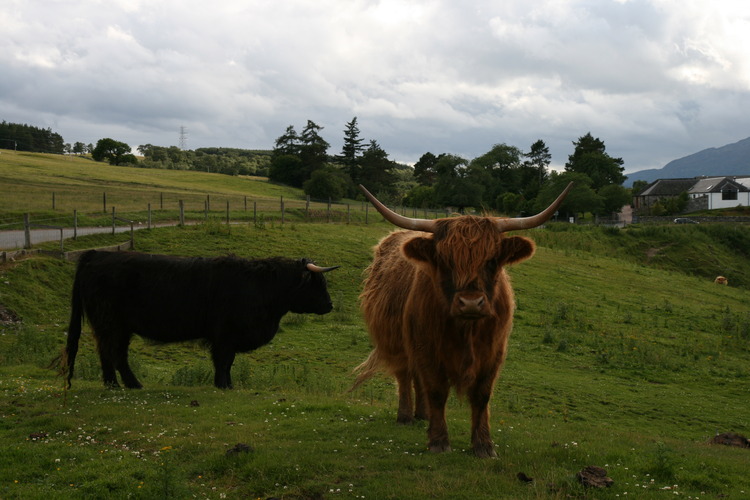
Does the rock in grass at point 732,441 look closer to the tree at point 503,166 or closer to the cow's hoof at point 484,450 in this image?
the cow's hoof at point 484,450

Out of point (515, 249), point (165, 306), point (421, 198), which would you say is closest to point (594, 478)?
point (515, 249)

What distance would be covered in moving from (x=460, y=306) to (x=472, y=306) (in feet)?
0.39

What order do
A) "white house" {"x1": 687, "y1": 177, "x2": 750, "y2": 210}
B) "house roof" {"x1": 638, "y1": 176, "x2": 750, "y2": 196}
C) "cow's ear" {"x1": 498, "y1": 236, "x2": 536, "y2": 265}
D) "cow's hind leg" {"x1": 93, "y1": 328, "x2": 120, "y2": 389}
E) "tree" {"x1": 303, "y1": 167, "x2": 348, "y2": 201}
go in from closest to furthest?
"cow's ear" {"x1": 498, "y1": 236, "x2": 536, "y2": 265}, "cow's hind leg" {"x1": 93, "y1": 328, "x2": 120, "y2": 389}, "tree" {"x1": 303, "y1": 167, "x2": 348, "y2": 201}, "white house" {"x1": 687, "y1": 177, "x2": 750, "y2": 210}, "house roof" {"x1": 638, "y1": 176, "x2": 750, "y2": 196}

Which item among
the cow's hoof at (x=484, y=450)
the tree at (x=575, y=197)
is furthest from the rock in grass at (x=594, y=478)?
the tree at (x=575, y=197)

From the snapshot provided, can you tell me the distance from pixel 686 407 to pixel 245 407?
931 centimetres

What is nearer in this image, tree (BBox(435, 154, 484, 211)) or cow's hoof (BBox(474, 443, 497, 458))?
cow's hoof (BBox(474, 443, 497, 458))

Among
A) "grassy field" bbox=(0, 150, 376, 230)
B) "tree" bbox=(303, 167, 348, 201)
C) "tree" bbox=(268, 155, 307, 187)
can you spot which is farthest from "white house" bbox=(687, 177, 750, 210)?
"grassy field" bbox=(0, 150, 376, 230)

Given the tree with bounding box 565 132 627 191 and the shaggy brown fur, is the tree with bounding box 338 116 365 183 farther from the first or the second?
the shaggy brown fur

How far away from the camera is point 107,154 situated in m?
99.9

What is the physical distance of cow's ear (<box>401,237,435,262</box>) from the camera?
228 inches

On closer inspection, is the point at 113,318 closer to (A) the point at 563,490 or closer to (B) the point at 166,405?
(B) the point at 166,405

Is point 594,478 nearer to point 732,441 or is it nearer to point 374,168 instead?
point 732,441

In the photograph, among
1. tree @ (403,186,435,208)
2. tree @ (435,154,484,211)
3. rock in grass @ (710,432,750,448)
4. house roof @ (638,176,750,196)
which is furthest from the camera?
house roof @ (638,176,750,196)

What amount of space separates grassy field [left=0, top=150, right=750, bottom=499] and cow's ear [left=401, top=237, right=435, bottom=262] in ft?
6.52
